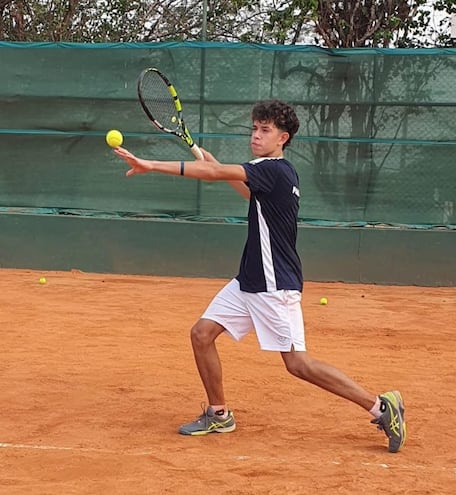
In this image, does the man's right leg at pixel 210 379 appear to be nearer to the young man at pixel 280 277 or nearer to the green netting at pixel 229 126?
the young man at pixel 280 277

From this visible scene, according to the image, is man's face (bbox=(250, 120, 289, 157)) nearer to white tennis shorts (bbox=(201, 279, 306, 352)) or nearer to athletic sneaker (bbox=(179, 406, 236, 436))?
white tennis shorts (bbox=(201, 279, 306, 352))

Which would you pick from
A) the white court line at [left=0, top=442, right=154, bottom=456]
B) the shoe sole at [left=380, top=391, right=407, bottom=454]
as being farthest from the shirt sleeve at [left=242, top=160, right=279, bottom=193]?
the white court line at [left=0, top=442, right=154, bottom=456]

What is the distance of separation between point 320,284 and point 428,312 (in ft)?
5.90

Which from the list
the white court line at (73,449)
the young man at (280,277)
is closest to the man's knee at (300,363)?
the young man at (280,277)

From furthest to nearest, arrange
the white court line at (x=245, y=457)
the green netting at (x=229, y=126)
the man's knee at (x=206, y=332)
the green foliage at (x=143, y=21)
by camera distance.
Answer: the green foliage at (x=143, y=21), the green netting at (x=229, y=126), the man's knee at (x=206, y=332), the white court line at (x=245, y=457)

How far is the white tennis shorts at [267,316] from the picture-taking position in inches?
177

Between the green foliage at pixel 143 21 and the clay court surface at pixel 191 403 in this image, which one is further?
the green foliage at pixel 143 21

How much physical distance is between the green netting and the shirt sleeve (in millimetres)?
6045

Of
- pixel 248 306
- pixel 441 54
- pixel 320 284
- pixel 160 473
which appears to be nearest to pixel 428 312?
pixel 320 284

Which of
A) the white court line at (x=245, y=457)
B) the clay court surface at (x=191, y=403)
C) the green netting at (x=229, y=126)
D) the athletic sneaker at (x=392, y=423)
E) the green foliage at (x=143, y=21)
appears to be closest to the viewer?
the clay court surface at (x=191, y=403)

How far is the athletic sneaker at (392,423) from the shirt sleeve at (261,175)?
3.87 feet

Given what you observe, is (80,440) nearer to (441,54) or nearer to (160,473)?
(160,473)

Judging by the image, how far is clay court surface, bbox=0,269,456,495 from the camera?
160 inches

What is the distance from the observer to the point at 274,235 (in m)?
4.51
